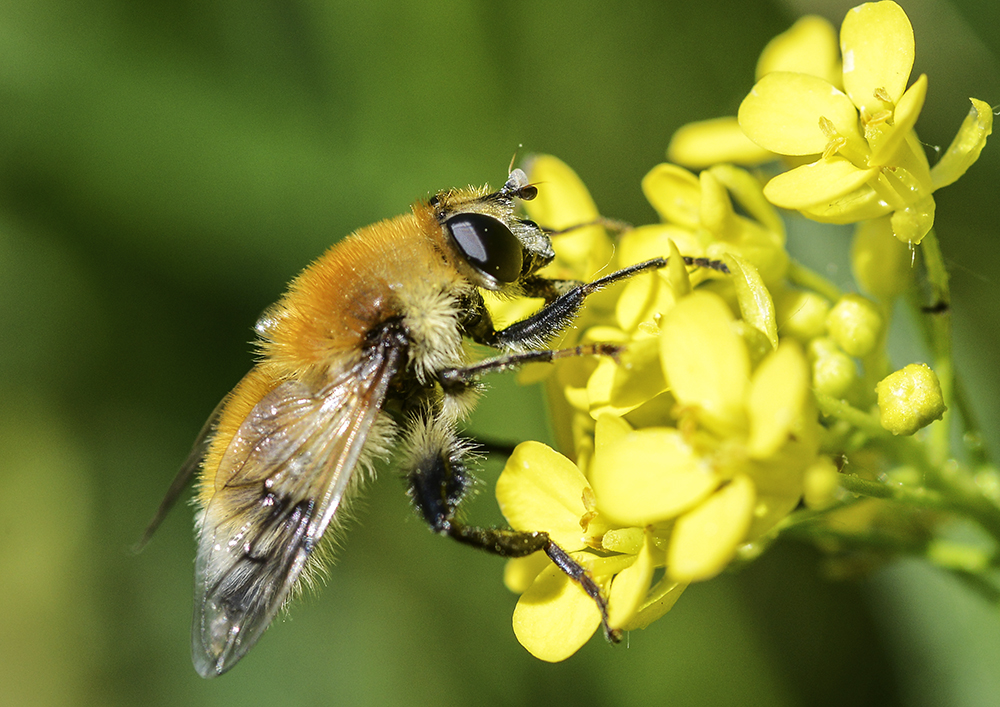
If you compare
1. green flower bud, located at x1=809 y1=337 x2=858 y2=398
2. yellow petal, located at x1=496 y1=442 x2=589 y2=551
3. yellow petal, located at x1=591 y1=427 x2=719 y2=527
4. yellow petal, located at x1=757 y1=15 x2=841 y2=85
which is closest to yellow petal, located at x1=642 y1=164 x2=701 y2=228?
green flower bud, located at x1=809 y1=337 x2=858 y2=398

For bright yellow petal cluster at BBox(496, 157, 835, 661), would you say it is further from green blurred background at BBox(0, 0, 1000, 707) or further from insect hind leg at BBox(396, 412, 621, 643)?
green blurred background at BBox(0, 0, 1000, 707)

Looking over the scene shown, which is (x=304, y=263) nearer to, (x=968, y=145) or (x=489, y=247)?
(x=489, y=247)

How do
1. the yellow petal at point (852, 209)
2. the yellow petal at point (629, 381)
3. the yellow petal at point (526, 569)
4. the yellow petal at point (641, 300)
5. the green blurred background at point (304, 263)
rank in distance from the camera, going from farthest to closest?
the green blurred background at point (304, 263), the yellow petal at point (526, 569), the yellow petal at point (641, 300), the yellow petal at point (852, 209), the yellow petal at point (629, 381)

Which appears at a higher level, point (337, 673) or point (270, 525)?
point (270, 525)

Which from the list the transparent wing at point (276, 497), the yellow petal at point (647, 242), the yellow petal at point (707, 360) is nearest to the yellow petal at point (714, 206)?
the yellow petal at point (647, 242)

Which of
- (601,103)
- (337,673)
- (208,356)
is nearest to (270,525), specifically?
(337,673)

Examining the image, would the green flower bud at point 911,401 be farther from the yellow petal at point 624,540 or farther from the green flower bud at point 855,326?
the yellow petal at point 624,540

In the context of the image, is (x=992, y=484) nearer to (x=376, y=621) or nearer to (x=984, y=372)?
(x=984, y=372)
